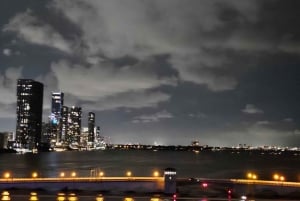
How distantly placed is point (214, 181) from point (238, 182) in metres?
2.73

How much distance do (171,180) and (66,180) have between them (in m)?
12.5

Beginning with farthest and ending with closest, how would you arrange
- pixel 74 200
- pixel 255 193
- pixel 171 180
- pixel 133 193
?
1. pixel 255 193
2. pixel 133 193
3. pixel 171 180
4. pixel 74 200

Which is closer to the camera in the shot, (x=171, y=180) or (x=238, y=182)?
(x=171, y=180)

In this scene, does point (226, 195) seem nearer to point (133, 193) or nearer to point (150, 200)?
point (133, 193)

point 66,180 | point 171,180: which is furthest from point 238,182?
point 66,180

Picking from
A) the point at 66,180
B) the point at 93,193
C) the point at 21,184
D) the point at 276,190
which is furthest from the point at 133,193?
the point at 276,190

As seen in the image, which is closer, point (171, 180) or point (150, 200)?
point (150, 200)

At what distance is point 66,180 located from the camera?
156 ft

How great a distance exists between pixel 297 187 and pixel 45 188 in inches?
1035

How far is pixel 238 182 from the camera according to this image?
49.5m

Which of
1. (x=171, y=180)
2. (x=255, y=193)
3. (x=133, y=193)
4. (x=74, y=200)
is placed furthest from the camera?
(x=255, y=193)

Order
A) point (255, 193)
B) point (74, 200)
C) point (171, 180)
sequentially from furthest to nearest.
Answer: point (255, 193) → point (171, 180) → point (74, 200)

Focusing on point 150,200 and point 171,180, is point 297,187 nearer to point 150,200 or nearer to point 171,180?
point 171,180

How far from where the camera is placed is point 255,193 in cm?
4844
